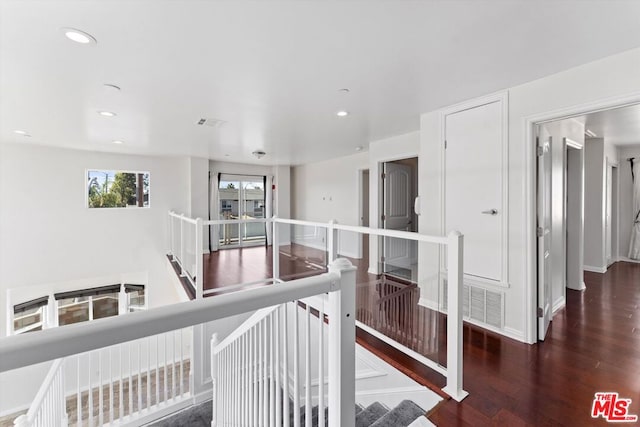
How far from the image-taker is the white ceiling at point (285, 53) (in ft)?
5.17

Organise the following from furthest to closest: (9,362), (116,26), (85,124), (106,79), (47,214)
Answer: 1. (47,214)
2. (85,124)
3. (106,79)
4. (116,26)
5. (9,362)

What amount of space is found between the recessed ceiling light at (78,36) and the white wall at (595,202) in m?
6.50

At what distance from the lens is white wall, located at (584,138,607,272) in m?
4.61

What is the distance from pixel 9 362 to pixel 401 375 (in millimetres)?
2173

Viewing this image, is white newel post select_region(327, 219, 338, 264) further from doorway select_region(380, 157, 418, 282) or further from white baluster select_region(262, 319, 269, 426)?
white baluster select_region(262, 319, 269, 426)

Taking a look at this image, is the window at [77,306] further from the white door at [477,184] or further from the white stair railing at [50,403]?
the white door at [477,184]

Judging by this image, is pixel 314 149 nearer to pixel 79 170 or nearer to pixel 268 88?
pixel 268 88

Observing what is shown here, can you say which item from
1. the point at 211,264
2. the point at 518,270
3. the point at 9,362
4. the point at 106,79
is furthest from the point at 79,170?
the point at 518,270

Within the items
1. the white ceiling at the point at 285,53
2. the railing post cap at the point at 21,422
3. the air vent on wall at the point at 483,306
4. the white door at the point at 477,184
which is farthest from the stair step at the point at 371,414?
the white ceiling at the point at 285,53

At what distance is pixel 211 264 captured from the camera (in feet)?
18.7

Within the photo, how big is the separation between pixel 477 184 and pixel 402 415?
2141mm

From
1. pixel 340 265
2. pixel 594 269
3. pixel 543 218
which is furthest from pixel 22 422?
pixel 594 269

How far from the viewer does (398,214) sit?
5.06 meters

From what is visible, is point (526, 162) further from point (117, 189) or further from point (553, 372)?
point (117, 189)
